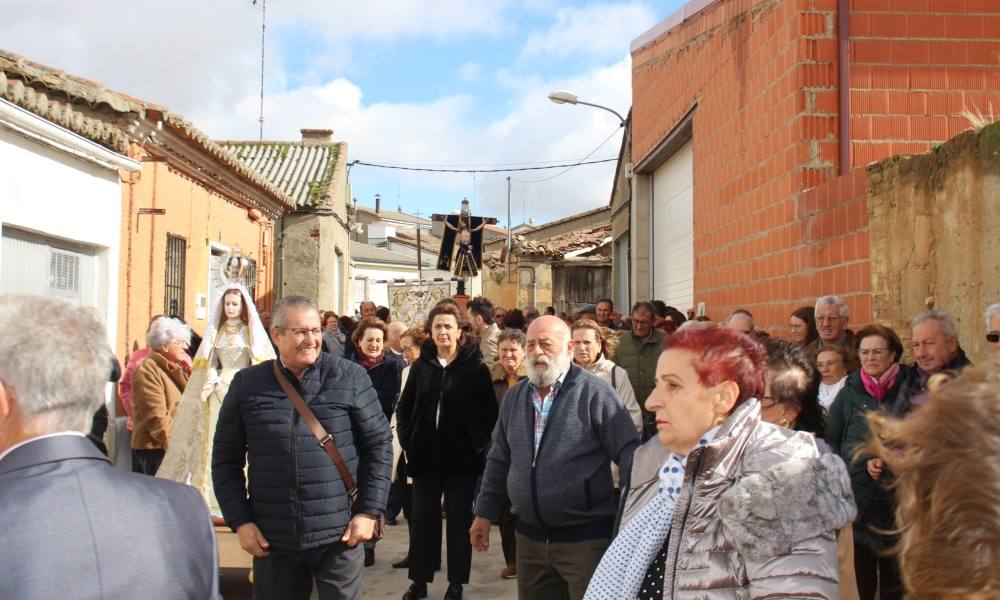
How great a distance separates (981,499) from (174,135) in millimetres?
11310

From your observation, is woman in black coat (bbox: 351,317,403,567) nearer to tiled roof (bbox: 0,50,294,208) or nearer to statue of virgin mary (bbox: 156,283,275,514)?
statue of virgin mary (bbox: 156,283,275,514)

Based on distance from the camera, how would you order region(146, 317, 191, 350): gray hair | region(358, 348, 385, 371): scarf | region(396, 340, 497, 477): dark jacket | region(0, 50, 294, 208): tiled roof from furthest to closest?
region(358, 348, 385, 371): scarf → region(0, 50, 294, 208): tiled roof → region(146, 317, 191, 350): gray hair → region(396, 340, 497, 477): dark jacket

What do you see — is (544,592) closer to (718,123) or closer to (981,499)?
(981,499)

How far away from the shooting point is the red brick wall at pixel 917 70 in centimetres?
751

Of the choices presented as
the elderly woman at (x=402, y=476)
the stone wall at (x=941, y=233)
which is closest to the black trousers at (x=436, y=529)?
the elderly woman at (x=402, y=476)

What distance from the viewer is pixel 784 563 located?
82.7 inches

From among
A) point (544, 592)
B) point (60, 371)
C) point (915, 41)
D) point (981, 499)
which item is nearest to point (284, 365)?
point (544, 592)

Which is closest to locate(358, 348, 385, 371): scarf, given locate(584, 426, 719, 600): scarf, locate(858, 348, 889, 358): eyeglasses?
locate(858, 348, 889, 358): eyeglasses

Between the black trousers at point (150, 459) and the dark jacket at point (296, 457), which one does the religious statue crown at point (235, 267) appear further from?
the dark jacket at point (296, 457)

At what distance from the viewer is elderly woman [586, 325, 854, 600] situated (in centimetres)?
211

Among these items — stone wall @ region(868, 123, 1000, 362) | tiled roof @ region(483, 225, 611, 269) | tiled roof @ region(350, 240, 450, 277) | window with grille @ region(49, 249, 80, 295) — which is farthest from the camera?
tiled roof @ region(350, 240, 450, 277)

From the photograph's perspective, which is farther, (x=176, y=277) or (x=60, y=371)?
(x=176, y=277)

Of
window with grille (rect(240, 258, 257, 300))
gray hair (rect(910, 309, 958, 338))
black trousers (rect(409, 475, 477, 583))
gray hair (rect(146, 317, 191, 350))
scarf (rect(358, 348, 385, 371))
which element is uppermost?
window with grille (rect(240, 258, 257, 300))

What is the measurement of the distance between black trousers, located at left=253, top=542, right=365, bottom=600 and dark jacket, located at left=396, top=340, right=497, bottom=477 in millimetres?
1940
